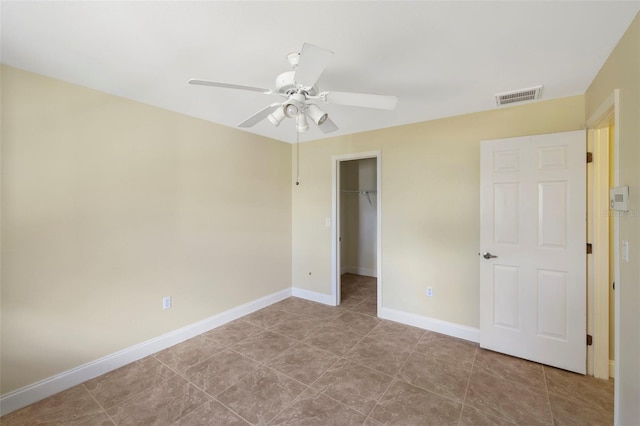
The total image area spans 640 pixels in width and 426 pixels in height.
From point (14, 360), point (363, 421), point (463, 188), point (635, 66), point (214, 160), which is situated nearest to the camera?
point (635, 66)

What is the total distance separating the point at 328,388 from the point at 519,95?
117 inches

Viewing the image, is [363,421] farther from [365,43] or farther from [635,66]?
[635,66]

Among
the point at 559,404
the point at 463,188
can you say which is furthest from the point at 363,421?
the point at 463,188

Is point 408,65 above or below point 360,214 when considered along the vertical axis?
above

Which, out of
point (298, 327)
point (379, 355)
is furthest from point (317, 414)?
point (298, 327)

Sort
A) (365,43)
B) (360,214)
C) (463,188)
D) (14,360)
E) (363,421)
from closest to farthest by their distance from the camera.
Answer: (365,43)
(363,421)
(14,360)
(463,188)
(360,214)

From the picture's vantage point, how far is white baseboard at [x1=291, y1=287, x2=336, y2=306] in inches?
154

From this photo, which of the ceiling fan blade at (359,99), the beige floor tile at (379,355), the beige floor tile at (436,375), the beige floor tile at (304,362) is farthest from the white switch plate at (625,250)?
the beige floor tile at (304,362)

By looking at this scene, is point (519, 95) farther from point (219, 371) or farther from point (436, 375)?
point (219, 371)

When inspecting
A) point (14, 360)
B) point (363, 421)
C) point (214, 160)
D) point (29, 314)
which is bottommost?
point (363, 421)

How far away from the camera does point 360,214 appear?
5723mm

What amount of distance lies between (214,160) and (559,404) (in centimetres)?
380

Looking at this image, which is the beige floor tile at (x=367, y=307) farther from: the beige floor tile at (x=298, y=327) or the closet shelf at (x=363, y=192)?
the closet shelf at (x=363, y=192)

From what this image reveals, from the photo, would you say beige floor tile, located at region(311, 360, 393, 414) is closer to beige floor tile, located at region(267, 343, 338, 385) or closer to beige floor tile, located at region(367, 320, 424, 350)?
beige floor tile, located at region(267, 343, 338, 385)
